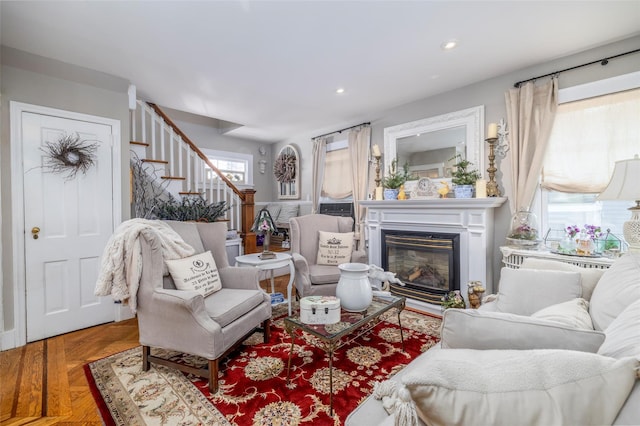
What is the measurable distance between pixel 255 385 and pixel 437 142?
3125 mm

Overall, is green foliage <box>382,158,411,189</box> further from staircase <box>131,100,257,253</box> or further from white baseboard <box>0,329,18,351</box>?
white baseboard <box>0,329,18,351</box>

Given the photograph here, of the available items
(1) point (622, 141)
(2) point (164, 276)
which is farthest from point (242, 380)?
(1) point (622, 141)

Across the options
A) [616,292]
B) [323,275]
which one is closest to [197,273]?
[323,275]

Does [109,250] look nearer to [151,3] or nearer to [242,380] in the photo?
[242,380]

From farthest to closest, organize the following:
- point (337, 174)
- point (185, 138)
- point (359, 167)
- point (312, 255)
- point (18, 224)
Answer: point (337, 174) → point (359, 167) → point (185, 138) → point (312, 255) → point (18, 224)

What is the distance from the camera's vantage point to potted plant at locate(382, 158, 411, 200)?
142 inches

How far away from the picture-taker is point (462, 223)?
300cm

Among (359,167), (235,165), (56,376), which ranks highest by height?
(235,165)

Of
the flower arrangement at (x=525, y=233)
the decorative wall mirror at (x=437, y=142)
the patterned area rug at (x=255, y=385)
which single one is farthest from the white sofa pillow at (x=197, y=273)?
the flower arrangement at (x=525, y=233)

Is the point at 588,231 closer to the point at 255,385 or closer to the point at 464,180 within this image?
the point at 464,180

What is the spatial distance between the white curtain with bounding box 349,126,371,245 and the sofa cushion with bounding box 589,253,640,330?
2993 millimetres

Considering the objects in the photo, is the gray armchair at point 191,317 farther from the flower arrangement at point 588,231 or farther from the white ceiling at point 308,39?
the flower arrangement at point 588,231

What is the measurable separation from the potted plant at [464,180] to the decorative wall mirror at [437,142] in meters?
0.15

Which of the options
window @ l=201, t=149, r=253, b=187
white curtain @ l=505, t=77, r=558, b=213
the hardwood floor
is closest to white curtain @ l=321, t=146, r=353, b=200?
window @ l=201, t=149, r=253, b=187
